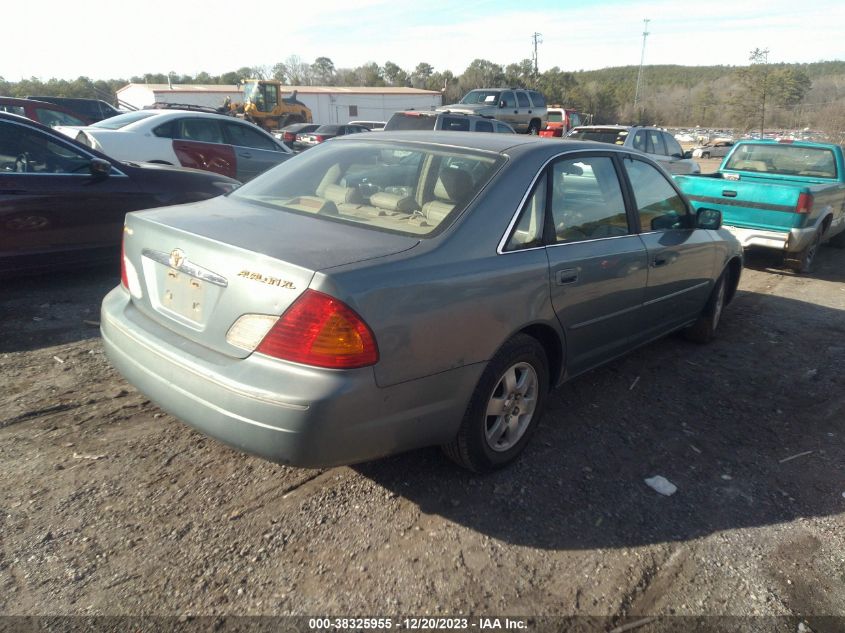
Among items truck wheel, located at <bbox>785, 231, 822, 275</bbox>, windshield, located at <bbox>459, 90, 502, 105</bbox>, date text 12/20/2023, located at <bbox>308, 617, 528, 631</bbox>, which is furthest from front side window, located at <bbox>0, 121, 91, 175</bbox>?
windshield, located at <bbox>459, 90, 502, 105</bbox>

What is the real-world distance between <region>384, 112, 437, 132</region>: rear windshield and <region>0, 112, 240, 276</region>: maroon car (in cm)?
789

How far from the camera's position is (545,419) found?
12.6ft

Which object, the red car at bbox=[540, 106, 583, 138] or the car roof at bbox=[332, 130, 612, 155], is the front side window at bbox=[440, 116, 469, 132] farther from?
the red car at bbox=[540, 106, 583, 138]

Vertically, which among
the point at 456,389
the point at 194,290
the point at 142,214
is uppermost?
the point at 142,214

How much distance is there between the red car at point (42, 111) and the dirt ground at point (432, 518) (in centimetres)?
1140

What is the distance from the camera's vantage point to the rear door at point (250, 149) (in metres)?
9.48

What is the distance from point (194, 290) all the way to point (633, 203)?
2.78 metres

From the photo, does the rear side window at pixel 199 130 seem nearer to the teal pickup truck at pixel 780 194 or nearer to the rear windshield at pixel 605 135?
the teal pickup truck at pixel 780 194

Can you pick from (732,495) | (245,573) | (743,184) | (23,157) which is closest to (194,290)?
(245,573)

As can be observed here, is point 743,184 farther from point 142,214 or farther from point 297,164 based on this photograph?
point 142,214

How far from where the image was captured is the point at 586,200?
3676 mm

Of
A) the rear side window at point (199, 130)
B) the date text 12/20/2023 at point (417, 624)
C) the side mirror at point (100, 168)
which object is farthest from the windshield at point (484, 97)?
the date text 12/20/2023 at point (417, 624)

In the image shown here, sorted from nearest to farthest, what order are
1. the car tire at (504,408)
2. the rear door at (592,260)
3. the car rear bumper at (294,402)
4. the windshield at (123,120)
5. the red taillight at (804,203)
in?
the car rear bumper at (294,402), the car tire at (504,408), the rear door at (592,260), the red taillight at (804,203), the windshield at (123,120)

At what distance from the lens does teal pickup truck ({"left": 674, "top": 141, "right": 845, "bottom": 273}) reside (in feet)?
25.3
